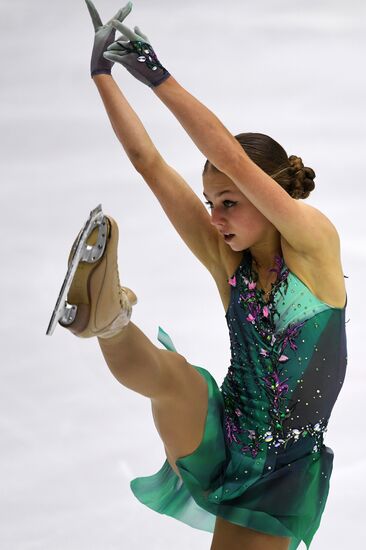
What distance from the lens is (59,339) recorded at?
16.5 ft

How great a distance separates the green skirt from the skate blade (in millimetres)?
544

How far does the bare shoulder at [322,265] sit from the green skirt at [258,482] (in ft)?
1.36

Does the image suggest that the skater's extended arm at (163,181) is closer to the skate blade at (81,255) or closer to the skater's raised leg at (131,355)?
the skater's raised leg at (131,355)

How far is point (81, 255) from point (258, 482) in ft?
2.69

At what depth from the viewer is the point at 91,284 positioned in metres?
2.93

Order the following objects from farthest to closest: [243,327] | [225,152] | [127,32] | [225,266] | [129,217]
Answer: [129,217] → [225,266] → [243,327] → [127,32] → [225,152]

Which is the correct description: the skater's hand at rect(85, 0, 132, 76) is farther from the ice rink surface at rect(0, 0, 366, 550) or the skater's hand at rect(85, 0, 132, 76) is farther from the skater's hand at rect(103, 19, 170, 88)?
the ice rink surface at rect(0, 0, 366, 550)

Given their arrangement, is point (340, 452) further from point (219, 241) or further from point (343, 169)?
point (343, 169)

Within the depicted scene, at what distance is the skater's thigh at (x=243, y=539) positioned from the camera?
3.12 metres

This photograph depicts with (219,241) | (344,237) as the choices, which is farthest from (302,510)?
(344,237)

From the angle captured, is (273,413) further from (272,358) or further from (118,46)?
(118,46)

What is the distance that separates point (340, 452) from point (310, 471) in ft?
3.82

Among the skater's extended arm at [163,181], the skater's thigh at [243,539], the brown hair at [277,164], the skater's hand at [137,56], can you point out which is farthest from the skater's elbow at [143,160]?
the skater's thigh at [243,539]

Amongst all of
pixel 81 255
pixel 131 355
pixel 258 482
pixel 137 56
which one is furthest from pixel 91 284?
pixel 258 482
